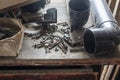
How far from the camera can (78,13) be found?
1.21m

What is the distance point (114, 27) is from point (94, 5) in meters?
0.29

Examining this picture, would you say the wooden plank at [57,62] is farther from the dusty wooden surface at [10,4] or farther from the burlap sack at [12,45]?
the dusty wooden surface at [10,4]

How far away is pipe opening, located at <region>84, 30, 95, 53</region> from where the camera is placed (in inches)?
44.8

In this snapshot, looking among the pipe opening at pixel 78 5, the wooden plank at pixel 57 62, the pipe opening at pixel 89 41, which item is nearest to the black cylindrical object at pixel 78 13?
the pipe opening at pixel 78 5

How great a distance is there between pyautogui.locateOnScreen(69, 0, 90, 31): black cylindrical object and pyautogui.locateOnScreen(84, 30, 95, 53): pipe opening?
0.12 metres

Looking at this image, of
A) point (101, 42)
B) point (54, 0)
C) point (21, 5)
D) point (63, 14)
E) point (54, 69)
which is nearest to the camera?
point (101, 42)

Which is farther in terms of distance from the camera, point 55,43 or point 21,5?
point 21,5

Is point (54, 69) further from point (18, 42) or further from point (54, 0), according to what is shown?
point (54, 0)

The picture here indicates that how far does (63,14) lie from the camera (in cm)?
144

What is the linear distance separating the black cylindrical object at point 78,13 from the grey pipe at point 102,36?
82 mm

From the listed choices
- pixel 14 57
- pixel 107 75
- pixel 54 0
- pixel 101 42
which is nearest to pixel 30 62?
pixel 14 57

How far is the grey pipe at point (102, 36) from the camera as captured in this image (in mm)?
1078

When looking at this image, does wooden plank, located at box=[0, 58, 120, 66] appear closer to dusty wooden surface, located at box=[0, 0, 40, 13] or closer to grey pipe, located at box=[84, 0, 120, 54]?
grey pipe, located at box=[84, 0, 120, 54]

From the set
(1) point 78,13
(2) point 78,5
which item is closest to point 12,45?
(1) point 78,13
